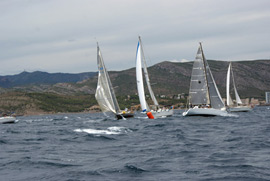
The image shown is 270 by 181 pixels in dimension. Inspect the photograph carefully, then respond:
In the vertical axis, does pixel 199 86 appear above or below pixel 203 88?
above

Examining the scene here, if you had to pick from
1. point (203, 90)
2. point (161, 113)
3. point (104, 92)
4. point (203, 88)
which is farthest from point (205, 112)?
point (104, 92)

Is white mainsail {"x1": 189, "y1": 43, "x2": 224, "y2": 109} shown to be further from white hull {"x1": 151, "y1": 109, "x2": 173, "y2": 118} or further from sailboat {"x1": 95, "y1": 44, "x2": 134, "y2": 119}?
sailboat {"x1": 95, "y1": 44, "x2": 134, "y2": 119}

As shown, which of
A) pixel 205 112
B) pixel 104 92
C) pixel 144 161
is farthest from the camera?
pixel 104 92

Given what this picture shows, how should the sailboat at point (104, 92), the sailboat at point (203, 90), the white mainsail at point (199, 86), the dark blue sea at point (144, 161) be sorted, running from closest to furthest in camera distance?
the dark blue sea at point (144, 161) < the sailboat at point (203, 90) < the white mainsail at point (199, 86) < the sailboat at point (104, 92)

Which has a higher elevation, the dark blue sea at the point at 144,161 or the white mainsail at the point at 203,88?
the white mainsail at the point at 203,88

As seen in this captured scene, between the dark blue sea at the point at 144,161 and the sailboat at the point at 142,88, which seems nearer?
the dark blue sea at the point at 144,161

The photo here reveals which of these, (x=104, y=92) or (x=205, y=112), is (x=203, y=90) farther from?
(x=104, y=92)

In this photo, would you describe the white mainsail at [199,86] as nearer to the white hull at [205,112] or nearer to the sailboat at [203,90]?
the sailboat at [203,90]

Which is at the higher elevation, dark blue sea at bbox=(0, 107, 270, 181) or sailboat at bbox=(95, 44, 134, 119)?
sailboat at bbox=(95, 44, 134, 119)

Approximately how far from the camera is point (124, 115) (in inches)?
2852

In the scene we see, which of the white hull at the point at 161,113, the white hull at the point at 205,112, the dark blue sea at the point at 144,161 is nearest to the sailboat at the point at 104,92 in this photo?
the white hull at the point at 161,113

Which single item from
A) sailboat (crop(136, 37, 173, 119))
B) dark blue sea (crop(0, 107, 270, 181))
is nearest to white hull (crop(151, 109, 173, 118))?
sailboat (crop(136, 37, 173, 119))

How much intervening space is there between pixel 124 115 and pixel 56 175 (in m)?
55.2

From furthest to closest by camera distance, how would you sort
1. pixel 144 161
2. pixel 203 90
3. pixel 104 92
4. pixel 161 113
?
pixel 161 113 → pixel 104 92 → pixel 203 90 → pixel 144 161
